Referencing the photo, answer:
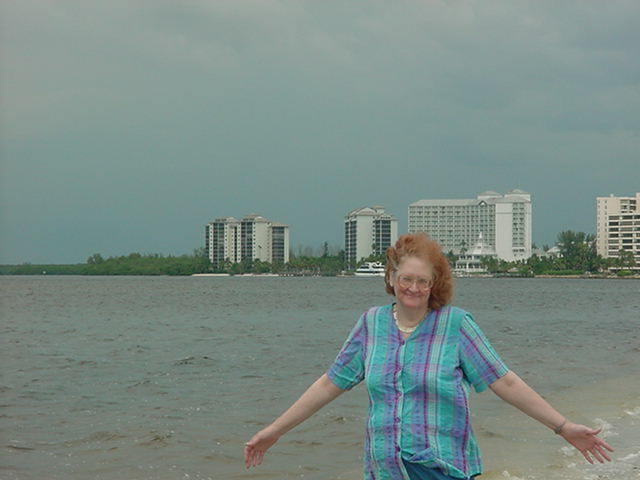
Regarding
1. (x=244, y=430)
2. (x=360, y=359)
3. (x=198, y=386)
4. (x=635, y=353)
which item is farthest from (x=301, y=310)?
(x=360, y=359)

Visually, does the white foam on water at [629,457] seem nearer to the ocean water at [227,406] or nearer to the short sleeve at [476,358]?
the ocean water at [227,406]

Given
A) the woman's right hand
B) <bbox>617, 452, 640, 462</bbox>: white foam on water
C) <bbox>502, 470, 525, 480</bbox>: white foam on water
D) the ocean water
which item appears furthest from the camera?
the ocean water

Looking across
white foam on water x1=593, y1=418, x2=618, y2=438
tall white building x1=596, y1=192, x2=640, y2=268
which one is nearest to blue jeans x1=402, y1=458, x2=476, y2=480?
white foam on water x1=593, y1=418, x2=618, y2=438

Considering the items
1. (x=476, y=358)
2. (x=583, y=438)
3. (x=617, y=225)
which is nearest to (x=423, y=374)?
(x=476, y=358)

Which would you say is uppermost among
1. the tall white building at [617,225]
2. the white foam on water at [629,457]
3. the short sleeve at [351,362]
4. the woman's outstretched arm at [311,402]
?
the tall white building at [617,225]

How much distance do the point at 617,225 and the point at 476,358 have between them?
192852mm

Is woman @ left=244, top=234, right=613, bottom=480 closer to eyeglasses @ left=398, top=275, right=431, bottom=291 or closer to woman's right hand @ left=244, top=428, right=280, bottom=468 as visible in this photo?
→ eyeglasses @ left=398, top=275, right=431, bottom=291

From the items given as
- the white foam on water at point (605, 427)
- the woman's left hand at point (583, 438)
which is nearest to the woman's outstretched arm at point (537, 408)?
the woman's left hand at point (583, 438)

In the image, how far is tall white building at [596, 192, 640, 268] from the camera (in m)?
183

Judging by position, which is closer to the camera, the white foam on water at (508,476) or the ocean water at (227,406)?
the white foam on water at (508,476)

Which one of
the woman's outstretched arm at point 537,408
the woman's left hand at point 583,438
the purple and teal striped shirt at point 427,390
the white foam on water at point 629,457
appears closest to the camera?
Result: the purple and teal striped shirt at point 427,390

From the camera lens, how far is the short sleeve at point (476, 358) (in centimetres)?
352

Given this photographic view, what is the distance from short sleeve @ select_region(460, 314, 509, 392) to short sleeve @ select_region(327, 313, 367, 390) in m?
0.39

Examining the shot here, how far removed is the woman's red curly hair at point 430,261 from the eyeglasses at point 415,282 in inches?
1.4
